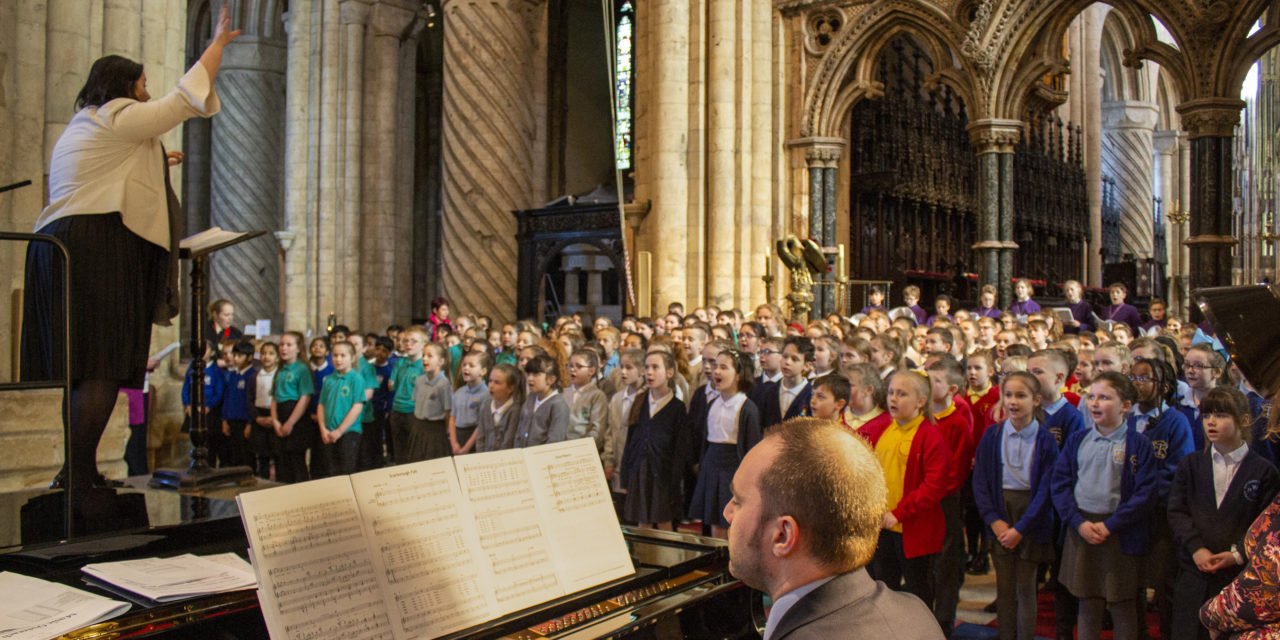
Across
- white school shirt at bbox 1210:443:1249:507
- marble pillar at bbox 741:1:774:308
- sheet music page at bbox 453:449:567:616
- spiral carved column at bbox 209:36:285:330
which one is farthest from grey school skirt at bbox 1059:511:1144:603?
spiral carved column at bbox 209:36:285:330

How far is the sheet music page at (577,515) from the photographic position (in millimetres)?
2420

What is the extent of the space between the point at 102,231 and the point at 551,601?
2.20 metres

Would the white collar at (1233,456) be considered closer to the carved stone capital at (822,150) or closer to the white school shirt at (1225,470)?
the white school shirt at (1225,470)

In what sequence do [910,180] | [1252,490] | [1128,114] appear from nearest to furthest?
[1252,490]
[910,180]
[1128,114]

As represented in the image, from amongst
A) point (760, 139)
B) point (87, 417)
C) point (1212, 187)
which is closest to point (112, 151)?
point (87, 417)

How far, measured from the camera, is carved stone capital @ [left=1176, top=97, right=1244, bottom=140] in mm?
11102

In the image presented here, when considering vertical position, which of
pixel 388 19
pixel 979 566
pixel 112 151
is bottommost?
pixel 979 566

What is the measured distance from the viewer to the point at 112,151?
3428 mm

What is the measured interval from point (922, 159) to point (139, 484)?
48.8 feet

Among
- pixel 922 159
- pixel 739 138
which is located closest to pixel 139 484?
pixel 739 138

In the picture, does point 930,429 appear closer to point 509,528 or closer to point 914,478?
point 914,478

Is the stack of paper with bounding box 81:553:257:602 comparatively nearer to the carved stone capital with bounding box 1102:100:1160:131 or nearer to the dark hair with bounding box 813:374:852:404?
the dark hair with bounding box 813:374:852:404

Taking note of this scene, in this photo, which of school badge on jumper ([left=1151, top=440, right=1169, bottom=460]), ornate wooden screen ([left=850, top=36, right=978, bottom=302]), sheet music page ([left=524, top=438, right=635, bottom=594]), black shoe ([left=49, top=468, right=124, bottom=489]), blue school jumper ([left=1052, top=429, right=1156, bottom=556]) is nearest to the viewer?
sheet music page ([left=524, top=438, right=635, bottom=594])

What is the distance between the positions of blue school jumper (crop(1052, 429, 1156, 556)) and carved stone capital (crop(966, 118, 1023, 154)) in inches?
365
